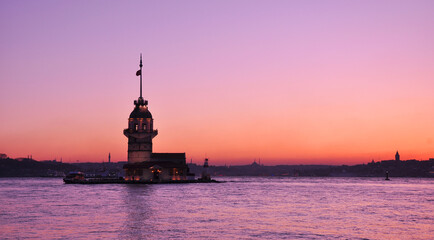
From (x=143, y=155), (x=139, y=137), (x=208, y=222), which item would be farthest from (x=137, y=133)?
(x=208, y=222)

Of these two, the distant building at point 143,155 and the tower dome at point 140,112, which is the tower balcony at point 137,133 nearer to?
the distant building at point 143,155

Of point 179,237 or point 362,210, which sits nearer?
point 179,237

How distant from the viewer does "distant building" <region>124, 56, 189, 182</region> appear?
130m

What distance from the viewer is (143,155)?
132 metres

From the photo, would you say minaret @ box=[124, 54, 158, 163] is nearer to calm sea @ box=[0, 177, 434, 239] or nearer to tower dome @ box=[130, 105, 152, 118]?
tower dome @ box=[130, 105, 152, 118]

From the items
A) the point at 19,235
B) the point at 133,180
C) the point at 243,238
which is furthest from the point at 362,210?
A: the point at 133,180

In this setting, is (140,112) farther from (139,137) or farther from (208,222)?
(208,222)

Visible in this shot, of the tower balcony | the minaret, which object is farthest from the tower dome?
the tower balcony

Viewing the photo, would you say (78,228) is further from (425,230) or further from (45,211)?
(425,230)

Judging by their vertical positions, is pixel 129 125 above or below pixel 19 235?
above

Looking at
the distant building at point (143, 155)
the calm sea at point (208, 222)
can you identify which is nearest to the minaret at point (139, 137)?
the distant building at point (143, 155)

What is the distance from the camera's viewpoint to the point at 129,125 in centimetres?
13325

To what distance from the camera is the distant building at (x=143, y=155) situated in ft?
427

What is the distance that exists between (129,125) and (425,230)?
100067 millimetres
